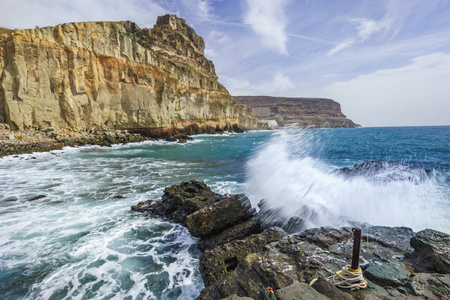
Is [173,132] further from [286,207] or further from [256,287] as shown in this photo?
[256,287]

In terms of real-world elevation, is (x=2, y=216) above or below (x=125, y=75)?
below

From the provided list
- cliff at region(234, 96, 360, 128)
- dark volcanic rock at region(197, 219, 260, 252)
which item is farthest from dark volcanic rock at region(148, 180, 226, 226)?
cliff at region(234, 96, 360, 128)

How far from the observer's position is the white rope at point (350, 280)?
2.21m

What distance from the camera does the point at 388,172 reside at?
9.62 meters

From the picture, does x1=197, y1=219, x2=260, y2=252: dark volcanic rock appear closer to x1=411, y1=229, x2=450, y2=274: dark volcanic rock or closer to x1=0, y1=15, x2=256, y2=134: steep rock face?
x1=411, y1=229, x2=450, y2=274: dark volcanic rock

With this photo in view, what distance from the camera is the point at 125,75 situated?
2914 centimetres

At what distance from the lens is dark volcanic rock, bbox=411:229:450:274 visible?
264cm

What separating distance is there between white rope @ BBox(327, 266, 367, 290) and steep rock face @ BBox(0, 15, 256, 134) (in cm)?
2962

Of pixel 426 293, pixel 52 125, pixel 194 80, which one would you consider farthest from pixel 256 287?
pixel 194 80

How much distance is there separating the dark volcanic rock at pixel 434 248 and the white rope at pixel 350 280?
1384 mm

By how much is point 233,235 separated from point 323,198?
4.04 metres

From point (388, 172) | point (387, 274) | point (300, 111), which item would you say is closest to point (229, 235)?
point (387, 274)

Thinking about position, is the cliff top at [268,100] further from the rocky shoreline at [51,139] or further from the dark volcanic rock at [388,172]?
the dark volcanic rock at [388,172]

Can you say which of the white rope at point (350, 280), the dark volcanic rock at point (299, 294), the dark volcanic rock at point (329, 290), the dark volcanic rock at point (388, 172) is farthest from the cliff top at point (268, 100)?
the dark volcanic rock at point (299, 294)
